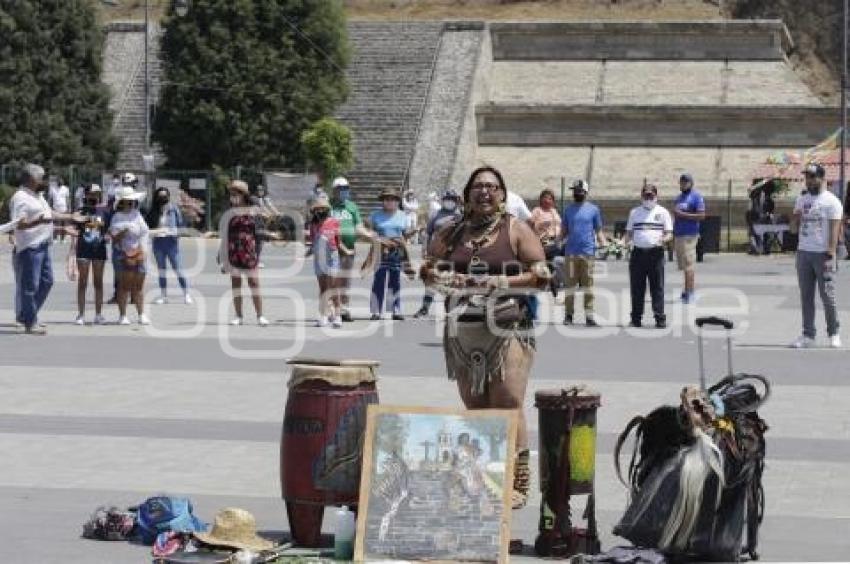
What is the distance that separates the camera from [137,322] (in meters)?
21.8

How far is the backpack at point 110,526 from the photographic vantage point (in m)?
9.20

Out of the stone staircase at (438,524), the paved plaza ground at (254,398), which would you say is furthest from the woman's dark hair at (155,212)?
the stone staircase at (438,524)

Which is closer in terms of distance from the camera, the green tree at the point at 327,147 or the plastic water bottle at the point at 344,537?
the plastic water bottle at the point at 344,537

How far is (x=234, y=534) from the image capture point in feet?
28.6

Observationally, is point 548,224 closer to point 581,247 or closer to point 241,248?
point 581,247

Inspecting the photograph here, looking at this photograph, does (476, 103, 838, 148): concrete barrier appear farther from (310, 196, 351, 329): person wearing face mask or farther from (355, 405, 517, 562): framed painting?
(355, 405, 517, 562): framed painting

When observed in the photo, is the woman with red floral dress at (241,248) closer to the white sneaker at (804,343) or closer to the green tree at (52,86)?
the white sneaker at (804,343)

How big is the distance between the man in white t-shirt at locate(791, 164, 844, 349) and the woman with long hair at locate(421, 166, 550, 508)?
9375 mm

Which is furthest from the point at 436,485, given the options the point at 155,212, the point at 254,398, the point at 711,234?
the point at 711,234

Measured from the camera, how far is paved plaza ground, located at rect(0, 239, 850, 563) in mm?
10000

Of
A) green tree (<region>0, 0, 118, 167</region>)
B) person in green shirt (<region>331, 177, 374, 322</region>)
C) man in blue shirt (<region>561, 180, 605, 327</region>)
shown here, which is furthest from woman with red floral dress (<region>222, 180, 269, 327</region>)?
green tree (<region>0, 0, 118, 167</region>)

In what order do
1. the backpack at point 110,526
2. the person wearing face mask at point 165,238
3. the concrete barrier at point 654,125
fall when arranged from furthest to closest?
the concrete barrier at point 654,125 < the person wearing face mask at point 165,238 < the backpack at point 110,526

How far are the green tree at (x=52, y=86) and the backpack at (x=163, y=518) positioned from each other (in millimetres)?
45471

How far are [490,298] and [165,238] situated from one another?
1630cm
